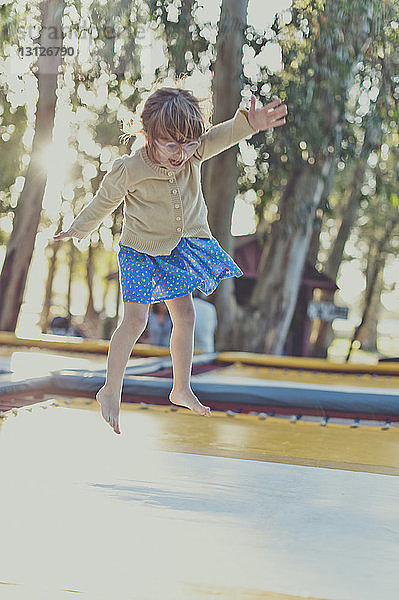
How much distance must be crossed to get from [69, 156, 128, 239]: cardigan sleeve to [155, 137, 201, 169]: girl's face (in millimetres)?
109

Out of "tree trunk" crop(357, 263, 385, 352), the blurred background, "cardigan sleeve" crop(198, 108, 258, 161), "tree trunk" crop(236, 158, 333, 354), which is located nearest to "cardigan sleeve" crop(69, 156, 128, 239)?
"cardigan sleeve" crop(198, 108, 258, 161)

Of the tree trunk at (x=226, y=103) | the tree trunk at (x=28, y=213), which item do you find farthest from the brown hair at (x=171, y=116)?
the tree trunk at (x=28, y=213)

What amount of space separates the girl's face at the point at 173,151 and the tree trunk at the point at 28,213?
5473 millimetres

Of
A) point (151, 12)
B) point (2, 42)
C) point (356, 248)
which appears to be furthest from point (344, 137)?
point (356, 248)

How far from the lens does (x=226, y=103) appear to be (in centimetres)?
689

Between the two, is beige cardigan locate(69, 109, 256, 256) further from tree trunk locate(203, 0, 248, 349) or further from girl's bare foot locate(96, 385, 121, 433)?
tree trunk locate(203, 0, 248, 349)

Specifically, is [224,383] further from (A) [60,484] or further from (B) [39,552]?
(B) [39,552]

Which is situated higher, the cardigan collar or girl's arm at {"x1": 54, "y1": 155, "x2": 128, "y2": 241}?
the cardigan collar

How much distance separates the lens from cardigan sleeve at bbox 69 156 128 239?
81.4 inches

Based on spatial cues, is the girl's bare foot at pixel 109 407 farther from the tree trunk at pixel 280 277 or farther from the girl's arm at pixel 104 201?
the tree trunk at pixel 280 277

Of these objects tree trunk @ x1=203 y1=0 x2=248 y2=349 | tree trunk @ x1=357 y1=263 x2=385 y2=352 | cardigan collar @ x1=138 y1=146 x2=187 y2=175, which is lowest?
tree trunk @ x1=357 y1=263 x2=385 y2=352

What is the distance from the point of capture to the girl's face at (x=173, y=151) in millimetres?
2014

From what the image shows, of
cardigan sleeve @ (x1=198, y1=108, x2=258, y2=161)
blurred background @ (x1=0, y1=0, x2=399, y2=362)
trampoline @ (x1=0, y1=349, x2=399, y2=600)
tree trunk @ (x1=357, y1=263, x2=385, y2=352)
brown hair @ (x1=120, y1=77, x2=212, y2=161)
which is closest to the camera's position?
trampoline @ (x1=0, y1=349, x2=399, y2=600)

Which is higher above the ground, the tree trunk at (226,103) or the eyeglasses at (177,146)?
the tree trunk at (226,103)
